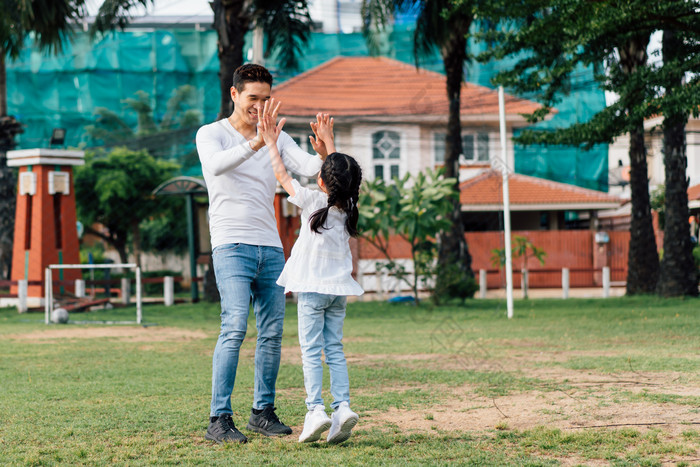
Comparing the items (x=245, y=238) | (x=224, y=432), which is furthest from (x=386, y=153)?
(x=224, y=432)

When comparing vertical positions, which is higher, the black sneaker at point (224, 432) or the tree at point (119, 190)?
the tree at point (119, 190)

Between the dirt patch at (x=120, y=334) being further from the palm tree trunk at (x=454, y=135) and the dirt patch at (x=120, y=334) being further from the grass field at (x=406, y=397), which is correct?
the palm tree trunk at (x=454, y=135)

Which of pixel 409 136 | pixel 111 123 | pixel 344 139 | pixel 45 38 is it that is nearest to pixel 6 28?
pixel 45 38

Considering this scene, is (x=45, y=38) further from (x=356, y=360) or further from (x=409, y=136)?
(x=356, y=360)

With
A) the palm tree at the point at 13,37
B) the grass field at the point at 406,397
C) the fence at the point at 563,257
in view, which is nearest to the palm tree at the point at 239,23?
the palm tree at the point at 13,37

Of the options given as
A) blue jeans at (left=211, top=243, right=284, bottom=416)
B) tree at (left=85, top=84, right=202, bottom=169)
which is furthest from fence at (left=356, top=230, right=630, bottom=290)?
blue jeans at (left=211, top=243, right=284, bottom=416)

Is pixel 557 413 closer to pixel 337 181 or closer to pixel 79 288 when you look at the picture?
pixel 337 181

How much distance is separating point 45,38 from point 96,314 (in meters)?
7.10

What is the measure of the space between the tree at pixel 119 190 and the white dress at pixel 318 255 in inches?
982

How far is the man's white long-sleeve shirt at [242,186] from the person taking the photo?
186 inches

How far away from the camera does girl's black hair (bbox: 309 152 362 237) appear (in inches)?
179

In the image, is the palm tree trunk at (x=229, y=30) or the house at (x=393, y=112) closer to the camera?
the palm tree trunk at (x=229, y=30)

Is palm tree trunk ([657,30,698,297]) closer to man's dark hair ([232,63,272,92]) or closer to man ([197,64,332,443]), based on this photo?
man ([197,64,332,443])

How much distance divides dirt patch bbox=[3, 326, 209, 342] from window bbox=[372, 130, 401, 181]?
16336mm
